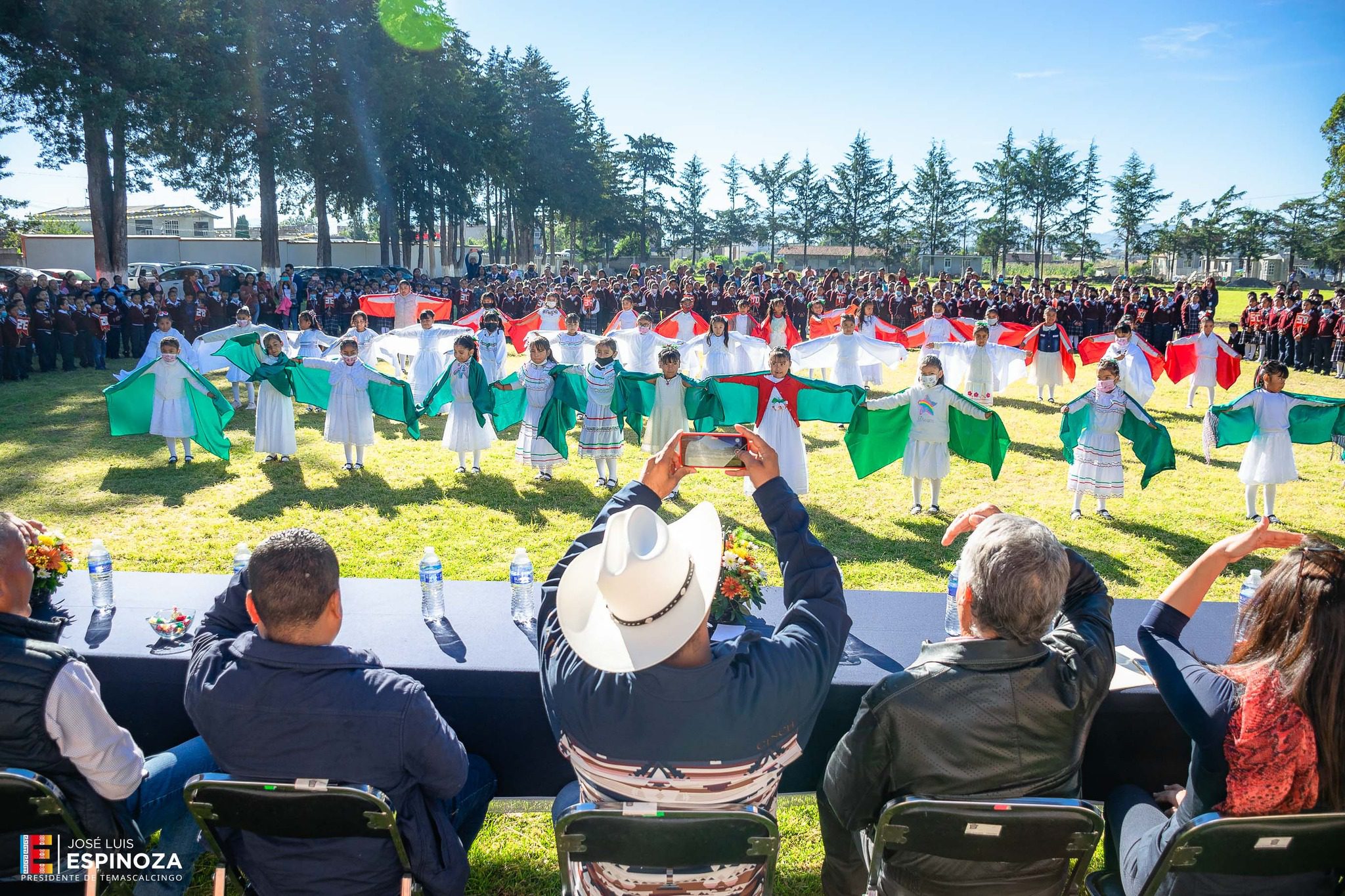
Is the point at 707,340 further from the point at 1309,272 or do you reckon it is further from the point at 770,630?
the point at 1309,272

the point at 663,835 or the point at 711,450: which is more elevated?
the point at 711,450

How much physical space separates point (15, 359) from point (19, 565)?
1821 centimetres

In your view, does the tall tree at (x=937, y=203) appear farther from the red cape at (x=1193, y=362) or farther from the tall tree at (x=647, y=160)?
the red cape at (x=1193, y=362)

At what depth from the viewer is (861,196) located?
74.1 meters

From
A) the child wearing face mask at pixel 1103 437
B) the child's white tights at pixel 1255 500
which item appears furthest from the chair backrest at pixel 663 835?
the child's white tights at pixel 1255 500

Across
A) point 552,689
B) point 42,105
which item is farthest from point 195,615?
point 42,105

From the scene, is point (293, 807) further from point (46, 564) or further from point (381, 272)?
point (381, 272)

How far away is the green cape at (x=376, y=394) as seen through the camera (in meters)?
10.8

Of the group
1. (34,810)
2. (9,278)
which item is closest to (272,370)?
(34,810)

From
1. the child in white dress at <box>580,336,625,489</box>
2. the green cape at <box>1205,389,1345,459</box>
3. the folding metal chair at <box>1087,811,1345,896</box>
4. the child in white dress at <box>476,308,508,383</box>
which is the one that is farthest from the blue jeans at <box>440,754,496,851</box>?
the child in white dress at <box>476,308,508,383</box>

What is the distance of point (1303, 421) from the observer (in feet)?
30.1

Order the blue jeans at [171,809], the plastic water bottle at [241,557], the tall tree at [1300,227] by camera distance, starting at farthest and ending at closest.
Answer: the tall tree at [1300,227], the plastic water bottle at [241,557], the blue jeans at [171,809]

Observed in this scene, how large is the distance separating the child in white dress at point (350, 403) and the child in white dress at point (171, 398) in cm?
154

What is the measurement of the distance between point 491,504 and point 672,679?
25.6 ft
